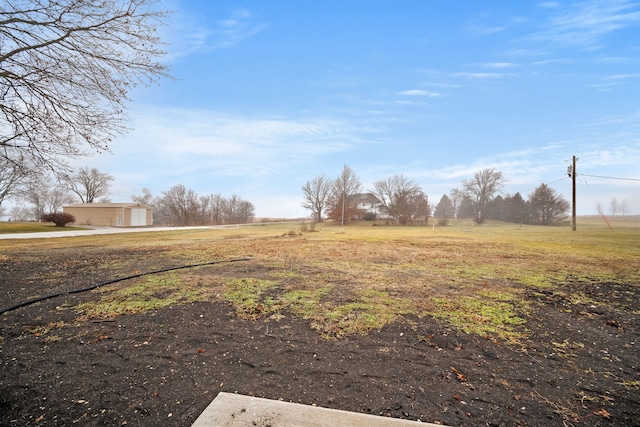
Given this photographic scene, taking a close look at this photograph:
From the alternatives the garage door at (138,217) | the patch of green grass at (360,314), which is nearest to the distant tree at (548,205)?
the patch of green grass at (360,314)

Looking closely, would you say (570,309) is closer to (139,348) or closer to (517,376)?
(517,376)

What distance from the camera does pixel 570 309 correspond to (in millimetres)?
4352

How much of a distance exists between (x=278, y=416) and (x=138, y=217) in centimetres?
4350

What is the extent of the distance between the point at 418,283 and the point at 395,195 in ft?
148

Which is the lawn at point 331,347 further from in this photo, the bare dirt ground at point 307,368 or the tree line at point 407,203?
the tree line at point 407,203

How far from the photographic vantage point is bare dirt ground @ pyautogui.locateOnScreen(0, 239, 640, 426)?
2.00m

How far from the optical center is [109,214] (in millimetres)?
35281

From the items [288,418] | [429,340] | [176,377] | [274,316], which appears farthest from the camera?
[274,316]

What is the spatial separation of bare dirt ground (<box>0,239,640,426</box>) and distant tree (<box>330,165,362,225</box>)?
45.0 meters

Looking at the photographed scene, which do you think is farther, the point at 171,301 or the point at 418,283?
the point at 418,283

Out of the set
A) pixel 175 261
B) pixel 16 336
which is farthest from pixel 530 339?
pixel 175 261

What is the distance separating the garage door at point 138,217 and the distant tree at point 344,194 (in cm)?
2897

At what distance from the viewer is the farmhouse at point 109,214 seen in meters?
35.1

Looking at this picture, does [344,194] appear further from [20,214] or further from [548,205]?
[20,214]
